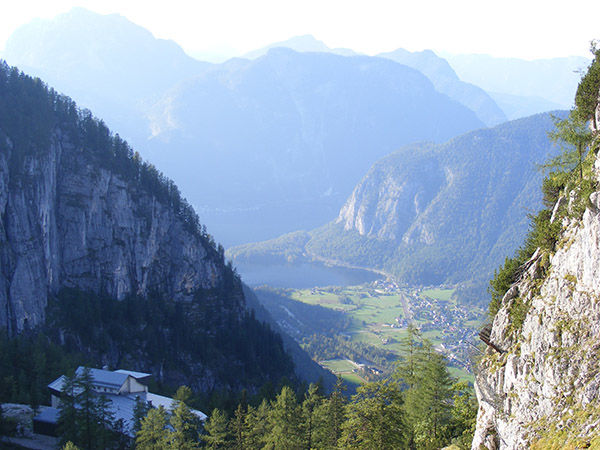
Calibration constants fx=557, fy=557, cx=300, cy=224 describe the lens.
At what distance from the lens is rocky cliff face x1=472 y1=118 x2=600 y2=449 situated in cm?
2517

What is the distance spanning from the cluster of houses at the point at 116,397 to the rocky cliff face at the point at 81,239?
35.5 m

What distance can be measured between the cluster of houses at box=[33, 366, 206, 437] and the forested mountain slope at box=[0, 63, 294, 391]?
106 ft

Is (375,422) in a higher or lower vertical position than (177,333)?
lower

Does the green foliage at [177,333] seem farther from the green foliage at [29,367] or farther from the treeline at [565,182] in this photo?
the treeline at [565,182]

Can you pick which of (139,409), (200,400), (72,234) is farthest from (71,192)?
(139,409)

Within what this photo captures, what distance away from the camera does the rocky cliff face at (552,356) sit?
2517 centimetres

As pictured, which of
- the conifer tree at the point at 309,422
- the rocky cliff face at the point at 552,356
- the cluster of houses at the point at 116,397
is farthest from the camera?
the cluster of houses at the point at 116,397

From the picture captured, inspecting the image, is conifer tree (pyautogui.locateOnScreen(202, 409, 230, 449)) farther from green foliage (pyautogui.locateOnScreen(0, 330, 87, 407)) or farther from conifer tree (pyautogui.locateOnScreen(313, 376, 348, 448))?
green foliage (pyautogui.locateOnScreen(0, 330, 87, 407))

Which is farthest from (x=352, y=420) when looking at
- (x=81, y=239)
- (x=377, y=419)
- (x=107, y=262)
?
(x=81, y=239)

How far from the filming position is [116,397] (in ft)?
222

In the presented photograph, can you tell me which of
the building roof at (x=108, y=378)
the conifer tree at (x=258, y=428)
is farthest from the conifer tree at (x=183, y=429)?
the building roof at (x=108, y=378)

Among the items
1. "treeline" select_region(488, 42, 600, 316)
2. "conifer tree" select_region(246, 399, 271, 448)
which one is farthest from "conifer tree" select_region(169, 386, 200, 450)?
"treeline" select_region(488, 42, 600, 316)

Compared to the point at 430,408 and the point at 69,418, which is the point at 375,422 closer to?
the point at 430,408

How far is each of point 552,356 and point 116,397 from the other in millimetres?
55404
